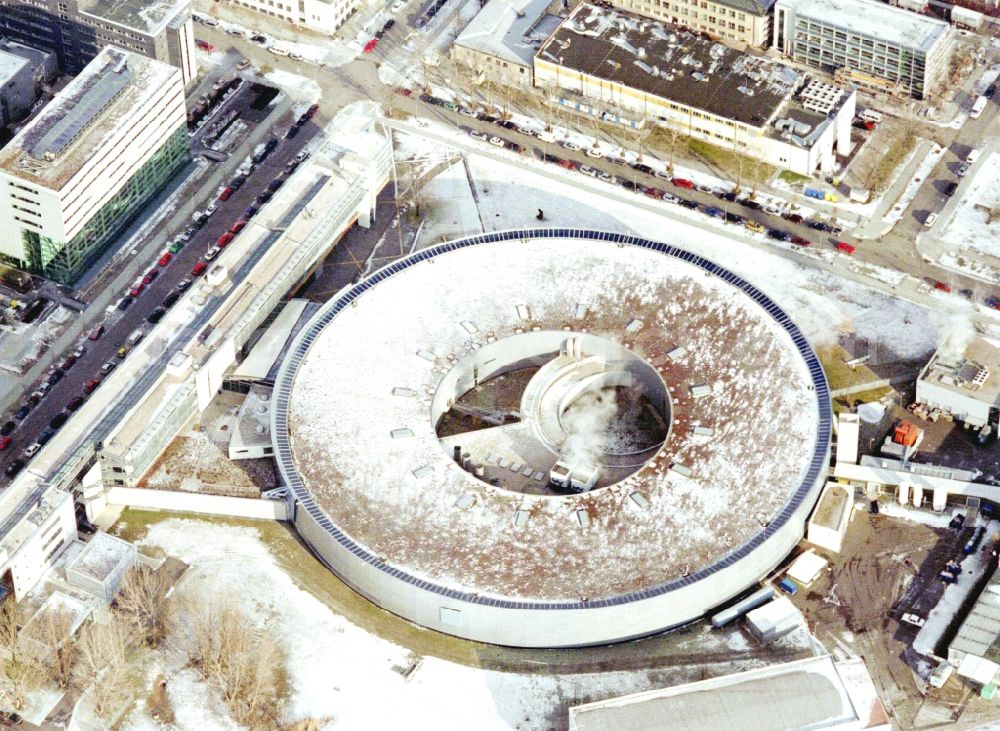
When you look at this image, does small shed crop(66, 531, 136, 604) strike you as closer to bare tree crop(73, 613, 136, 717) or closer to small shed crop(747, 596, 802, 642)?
bare tree crop(73, 613, 136, 717)

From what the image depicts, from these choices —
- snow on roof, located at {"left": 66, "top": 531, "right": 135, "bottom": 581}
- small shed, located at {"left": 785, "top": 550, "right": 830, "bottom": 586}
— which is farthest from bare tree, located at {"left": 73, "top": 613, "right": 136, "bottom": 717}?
small shed, located at {"left": 785, "top": 550, "right": 830, "bottom": 586}

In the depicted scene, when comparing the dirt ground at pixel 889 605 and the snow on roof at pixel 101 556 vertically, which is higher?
the snow on roof at pixel 101 556

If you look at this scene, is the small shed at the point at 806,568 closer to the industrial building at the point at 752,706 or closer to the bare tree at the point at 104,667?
the industrial building at the point at 752,706

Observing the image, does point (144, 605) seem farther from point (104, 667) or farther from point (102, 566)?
point (104, 667)

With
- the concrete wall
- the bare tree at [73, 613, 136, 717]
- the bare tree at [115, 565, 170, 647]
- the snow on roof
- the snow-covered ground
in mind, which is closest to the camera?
the snow-covered ground

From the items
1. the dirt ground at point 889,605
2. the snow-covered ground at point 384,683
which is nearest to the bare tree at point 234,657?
the snow-covered ground at point 384,683

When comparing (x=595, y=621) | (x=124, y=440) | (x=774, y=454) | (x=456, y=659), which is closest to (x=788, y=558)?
(x=774, y=454)
